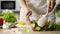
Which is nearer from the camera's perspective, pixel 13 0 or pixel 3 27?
pixel 3 27

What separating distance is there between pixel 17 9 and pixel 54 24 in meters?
2.27

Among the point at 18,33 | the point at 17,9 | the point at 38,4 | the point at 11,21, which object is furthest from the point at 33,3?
the point at 17,9

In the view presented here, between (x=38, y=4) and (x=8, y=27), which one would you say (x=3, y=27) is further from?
(x=38, y=4)

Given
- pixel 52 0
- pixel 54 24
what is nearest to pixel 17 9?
pixel 52 0

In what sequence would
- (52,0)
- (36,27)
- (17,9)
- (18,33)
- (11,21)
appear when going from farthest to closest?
(17,9) < (52,0) < (11,21) < (36,27) < (18,33)

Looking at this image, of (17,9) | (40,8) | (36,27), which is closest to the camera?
(36,27)

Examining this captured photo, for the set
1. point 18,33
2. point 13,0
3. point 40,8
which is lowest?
point 18,33

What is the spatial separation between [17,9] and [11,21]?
2.16 m

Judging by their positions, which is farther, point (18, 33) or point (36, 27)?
point (36, 27)

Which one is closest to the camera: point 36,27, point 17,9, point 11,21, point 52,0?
point 36,27

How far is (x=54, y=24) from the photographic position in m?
1.51

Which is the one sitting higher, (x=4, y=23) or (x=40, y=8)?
(x=40, y=8)

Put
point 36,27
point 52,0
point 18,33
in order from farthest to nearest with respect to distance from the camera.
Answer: point 52,0, point 36,27, point 18,33

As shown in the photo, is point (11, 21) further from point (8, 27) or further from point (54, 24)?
point (54, 24)
